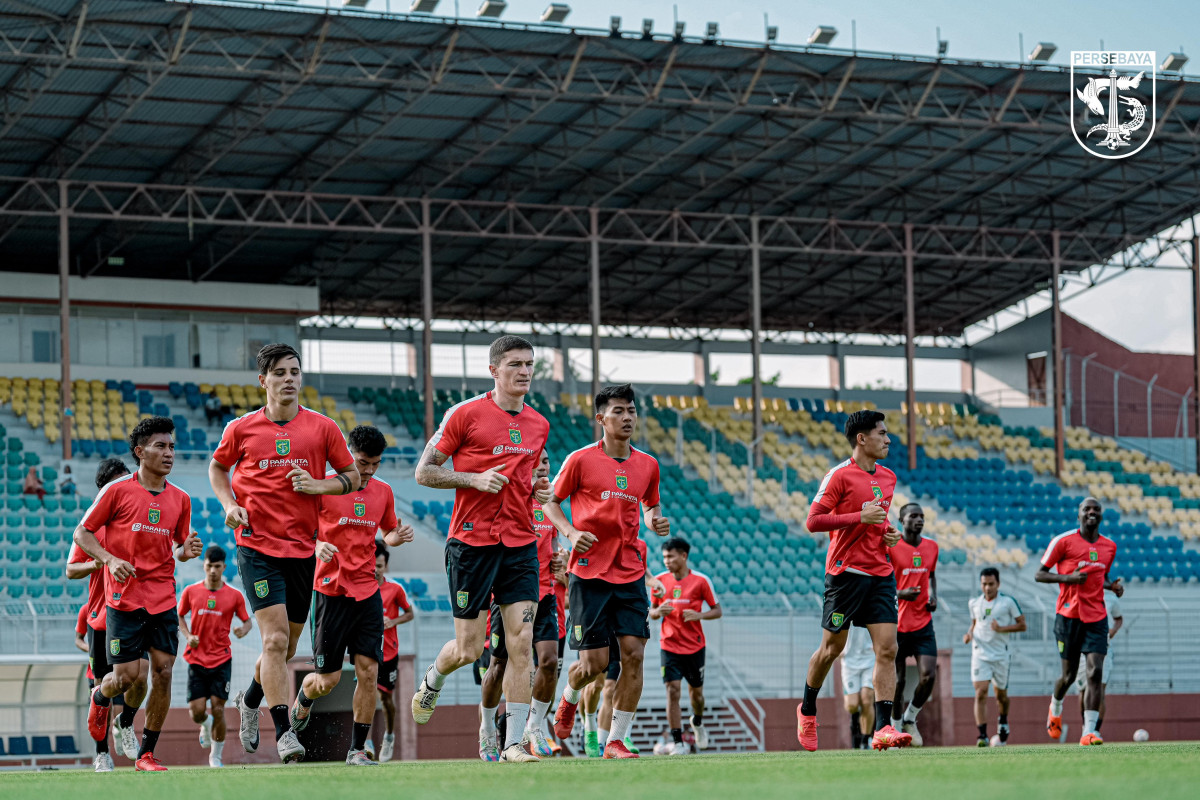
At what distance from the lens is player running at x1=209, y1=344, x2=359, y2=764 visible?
10227 mm

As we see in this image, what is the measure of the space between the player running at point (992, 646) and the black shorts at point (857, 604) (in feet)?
27.1

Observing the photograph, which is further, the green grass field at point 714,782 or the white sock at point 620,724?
the white sock at point 620,724

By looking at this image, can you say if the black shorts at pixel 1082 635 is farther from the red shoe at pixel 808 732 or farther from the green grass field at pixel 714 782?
the green grass field at pixel 714 782

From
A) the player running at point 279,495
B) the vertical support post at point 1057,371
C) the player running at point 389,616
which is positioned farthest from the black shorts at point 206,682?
the vertical support post at point 1057,371

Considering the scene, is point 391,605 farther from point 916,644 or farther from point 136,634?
point 916,644

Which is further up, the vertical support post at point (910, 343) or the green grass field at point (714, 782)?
the vertical support post at point (910, 343)

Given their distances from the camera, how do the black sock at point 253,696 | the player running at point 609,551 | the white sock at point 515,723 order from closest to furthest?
the white sock at point 515,723 < the black sock at point 253,696 < the player running at point 609,551

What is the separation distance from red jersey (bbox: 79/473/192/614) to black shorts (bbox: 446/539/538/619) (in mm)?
2660

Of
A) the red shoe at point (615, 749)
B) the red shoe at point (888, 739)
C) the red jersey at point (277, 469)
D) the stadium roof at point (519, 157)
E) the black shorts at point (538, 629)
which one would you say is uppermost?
the stadium roof at point (519, 157)

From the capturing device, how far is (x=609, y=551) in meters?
11.8

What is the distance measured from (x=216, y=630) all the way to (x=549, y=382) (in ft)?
102

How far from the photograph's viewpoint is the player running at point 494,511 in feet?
33.3

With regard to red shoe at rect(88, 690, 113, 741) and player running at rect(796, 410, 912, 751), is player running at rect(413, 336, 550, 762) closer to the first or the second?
player running at rect(796, 410, 912, 751)

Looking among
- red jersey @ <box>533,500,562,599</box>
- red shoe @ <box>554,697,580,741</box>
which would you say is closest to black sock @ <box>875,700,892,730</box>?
red shoe @ <box>554,697,580,741</box>
